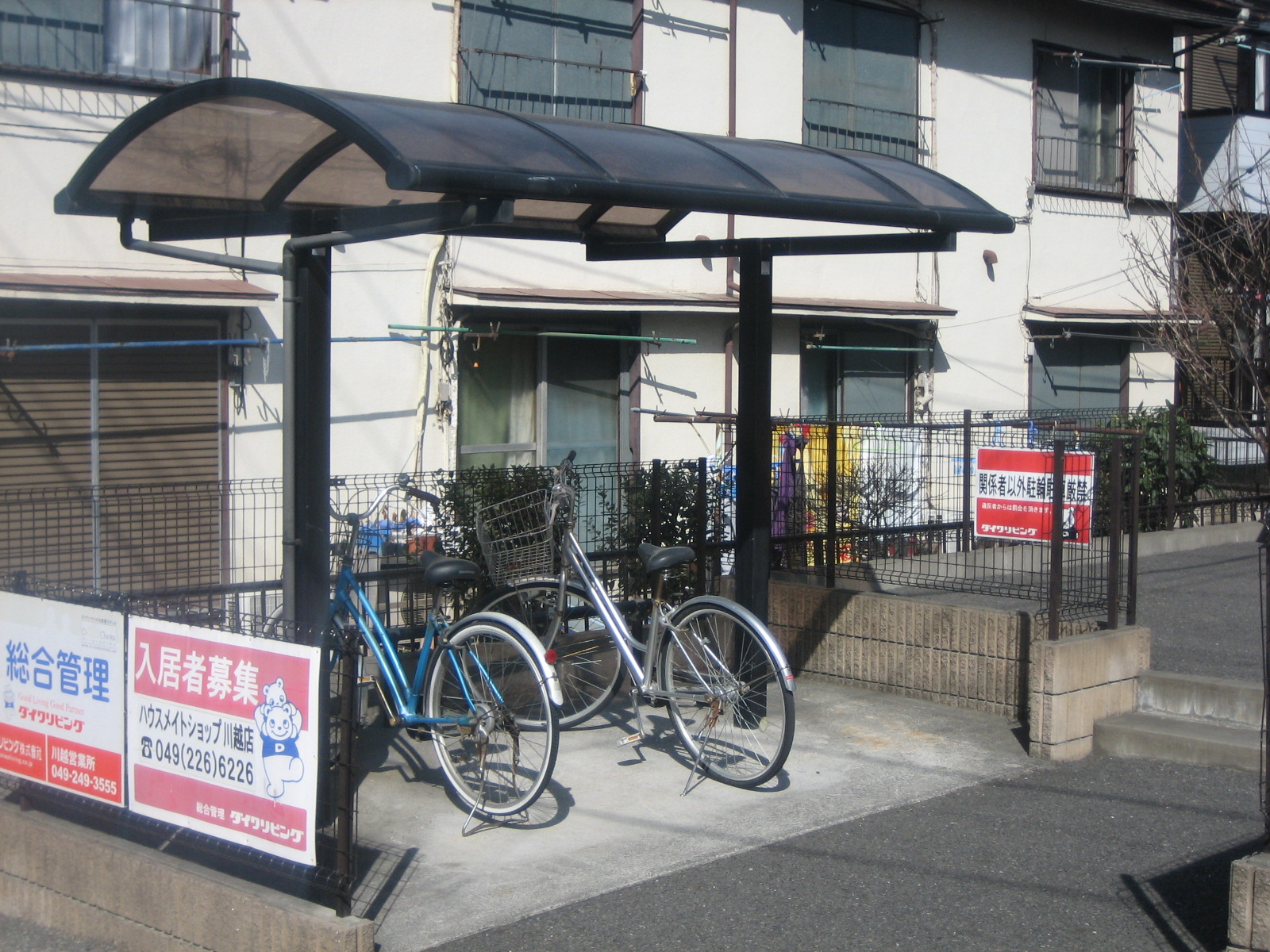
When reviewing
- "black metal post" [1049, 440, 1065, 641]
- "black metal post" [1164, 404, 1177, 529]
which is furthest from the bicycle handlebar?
"black metal post" [1164, 404, 1177, 529]

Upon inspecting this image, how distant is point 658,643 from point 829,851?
134 cm

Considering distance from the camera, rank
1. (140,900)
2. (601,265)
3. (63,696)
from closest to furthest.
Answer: (140,900)
(63,696)
(601,265)

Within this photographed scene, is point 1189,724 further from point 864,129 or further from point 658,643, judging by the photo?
point 864,129

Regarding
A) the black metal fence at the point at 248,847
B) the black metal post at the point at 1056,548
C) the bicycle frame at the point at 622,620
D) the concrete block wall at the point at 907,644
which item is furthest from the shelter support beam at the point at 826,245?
the black metal fence at the point at 248,847

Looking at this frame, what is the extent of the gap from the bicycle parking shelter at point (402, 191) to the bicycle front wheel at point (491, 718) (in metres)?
0.63

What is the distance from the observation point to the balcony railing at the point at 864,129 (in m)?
13.9

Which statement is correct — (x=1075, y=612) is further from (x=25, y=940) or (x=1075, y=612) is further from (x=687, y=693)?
(x=25, y=940)

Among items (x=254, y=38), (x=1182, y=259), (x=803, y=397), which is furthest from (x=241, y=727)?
(x=1182, y=259)

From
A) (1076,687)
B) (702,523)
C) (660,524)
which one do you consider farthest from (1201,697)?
(660,524)

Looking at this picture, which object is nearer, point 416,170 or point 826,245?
point 416,170

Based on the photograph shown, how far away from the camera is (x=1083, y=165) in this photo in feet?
53.5

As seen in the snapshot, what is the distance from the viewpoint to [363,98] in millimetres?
5219

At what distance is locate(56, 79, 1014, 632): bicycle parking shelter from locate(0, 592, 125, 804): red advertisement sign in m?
0.83

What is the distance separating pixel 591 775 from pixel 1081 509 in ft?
9.97
